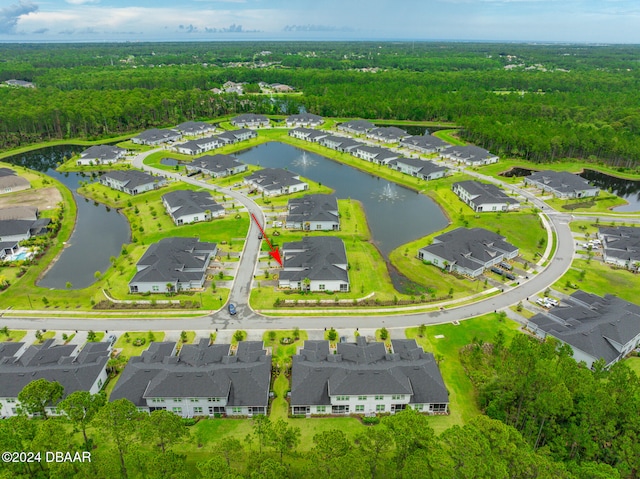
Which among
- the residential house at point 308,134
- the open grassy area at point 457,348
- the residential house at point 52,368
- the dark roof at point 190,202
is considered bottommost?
the open grassy area at point 457,348

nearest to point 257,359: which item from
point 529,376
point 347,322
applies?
point 347,322

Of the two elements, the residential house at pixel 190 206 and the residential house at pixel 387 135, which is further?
the residential house at pixel 387 135

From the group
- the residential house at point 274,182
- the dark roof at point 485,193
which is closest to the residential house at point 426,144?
the dark roof at point 485,193

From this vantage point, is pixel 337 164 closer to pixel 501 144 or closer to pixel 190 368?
pixel 501 144

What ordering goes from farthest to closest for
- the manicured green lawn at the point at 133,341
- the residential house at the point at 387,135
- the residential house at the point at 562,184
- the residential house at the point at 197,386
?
the residential house at the point at 387,135
the residential house at the point at 562,184
the manicured green lawn at the point at 133,341
the residential house at the point at 197,386

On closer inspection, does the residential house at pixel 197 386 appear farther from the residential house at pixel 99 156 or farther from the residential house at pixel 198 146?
the residential house at pixel 198 146
